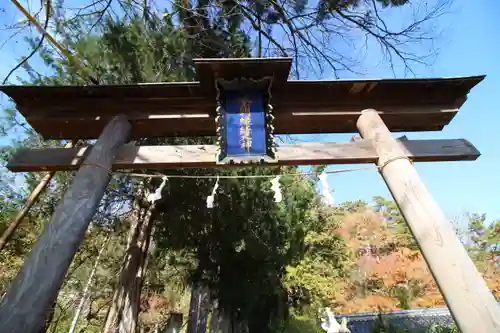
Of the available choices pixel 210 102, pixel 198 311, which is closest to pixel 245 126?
pixel 210 102

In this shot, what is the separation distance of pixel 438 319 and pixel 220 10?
15.0m

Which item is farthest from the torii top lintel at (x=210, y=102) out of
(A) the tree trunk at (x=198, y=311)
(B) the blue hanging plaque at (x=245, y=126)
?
(A) the tree trunk at (x=198, y=311)

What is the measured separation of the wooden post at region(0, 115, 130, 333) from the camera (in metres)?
1.95

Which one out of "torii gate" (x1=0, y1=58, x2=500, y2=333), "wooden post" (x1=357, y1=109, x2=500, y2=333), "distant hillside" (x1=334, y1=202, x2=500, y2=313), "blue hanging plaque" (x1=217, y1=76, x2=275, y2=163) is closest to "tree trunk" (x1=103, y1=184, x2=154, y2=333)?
"torii gate" (x1=0, y1=58, x2=500, y2=333)

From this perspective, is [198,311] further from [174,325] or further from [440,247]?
[440,247]

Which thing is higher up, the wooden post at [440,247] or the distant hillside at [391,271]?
the distant hillside at [391,271]

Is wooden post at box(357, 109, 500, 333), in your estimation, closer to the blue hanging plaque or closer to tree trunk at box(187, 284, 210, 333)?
the blue hanging plaque

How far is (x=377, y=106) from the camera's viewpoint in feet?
10.9

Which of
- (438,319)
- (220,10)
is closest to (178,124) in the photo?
(220,10)

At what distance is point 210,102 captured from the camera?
332cm

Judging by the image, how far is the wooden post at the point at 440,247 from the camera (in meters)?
1.95

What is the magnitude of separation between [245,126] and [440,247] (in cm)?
193

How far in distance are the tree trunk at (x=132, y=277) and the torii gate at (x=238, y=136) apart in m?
2.67

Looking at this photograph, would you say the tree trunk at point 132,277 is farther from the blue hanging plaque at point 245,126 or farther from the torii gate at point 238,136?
the blue hanging plaque at point 245,126
